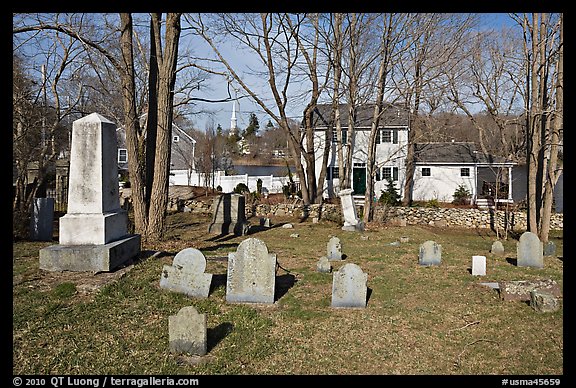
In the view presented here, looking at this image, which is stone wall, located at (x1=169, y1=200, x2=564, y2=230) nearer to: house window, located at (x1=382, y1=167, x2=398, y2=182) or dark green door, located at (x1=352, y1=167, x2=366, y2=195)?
house window, located at (x1=382, y1=167, x2=398, y2=182)

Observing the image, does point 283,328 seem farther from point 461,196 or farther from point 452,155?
point 452,155

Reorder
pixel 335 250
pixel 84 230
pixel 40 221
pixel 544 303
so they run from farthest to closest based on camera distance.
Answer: pixel 40 221, pixel 335 250, pixel 84 230, pixel 544 303

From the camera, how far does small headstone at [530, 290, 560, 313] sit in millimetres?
7297

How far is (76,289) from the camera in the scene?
21.9ft

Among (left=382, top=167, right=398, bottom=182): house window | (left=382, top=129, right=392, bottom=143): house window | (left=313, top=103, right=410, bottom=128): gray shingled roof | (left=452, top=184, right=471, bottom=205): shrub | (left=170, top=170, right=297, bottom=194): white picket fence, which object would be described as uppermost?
(left=313, top=103, right=410, bottom=128): gray shingled roof

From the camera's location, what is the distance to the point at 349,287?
757 cm

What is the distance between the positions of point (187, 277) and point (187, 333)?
2083 mm

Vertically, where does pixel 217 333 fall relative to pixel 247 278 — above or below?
below

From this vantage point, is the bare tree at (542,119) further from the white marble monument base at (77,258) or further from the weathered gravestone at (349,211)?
the white marble monument base at (77,258)

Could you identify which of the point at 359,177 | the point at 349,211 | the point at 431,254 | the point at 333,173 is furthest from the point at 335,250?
the point at 359,177

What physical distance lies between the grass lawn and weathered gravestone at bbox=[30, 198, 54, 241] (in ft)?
10.3

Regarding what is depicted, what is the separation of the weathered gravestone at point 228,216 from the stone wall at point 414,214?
622cm

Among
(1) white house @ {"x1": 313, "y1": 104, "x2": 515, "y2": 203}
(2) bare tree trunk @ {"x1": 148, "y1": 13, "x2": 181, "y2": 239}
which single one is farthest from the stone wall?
(2) bare tree trunk @ {"x1": 148, "y1": 13, "x2": 181, "y2": 239}

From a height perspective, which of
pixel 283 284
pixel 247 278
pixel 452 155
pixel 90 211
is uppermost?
pixel 452 155
